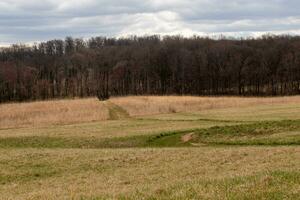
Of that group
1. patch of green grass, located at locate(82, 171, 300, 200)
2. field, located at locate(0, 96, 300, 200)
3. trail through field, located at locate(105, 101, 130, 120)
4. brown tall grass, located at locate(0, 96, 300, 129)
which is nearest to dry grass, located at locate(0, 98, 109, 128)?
brown tall grass, located at locate(0, 96, 300, 129)

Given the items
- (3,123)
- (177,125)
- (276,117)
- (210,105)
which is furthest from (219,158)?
(210,105)

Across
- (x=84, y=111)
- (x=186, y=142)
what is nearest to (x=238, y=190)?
(x=186, y=142)

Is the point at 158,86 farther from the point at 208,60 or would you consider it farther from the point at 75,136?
the point at 75,136

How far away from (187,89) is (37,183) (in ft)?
436

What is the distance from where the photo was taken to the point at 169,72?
15738 cm

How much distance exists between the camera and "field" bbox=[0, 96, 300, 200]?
10170mm

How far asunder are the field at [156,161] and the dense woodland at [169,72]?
94.4 metres

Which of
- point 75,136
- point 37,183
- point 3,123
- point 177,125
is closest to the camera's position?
point 37,183

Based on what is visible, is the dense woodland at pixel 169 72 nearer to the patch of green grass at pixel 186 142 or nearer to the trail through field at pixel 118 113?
the trail through field at pixel 118 113

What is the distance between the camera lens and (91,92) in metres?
156

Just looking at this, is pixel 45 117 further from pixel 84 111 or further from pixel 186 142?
pixel 186 142

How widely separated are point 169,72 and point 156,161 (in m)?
137

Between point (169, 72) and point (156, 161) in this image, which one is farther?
point (169, 72)

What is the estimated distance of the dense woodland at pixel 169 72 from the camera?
13975cm
